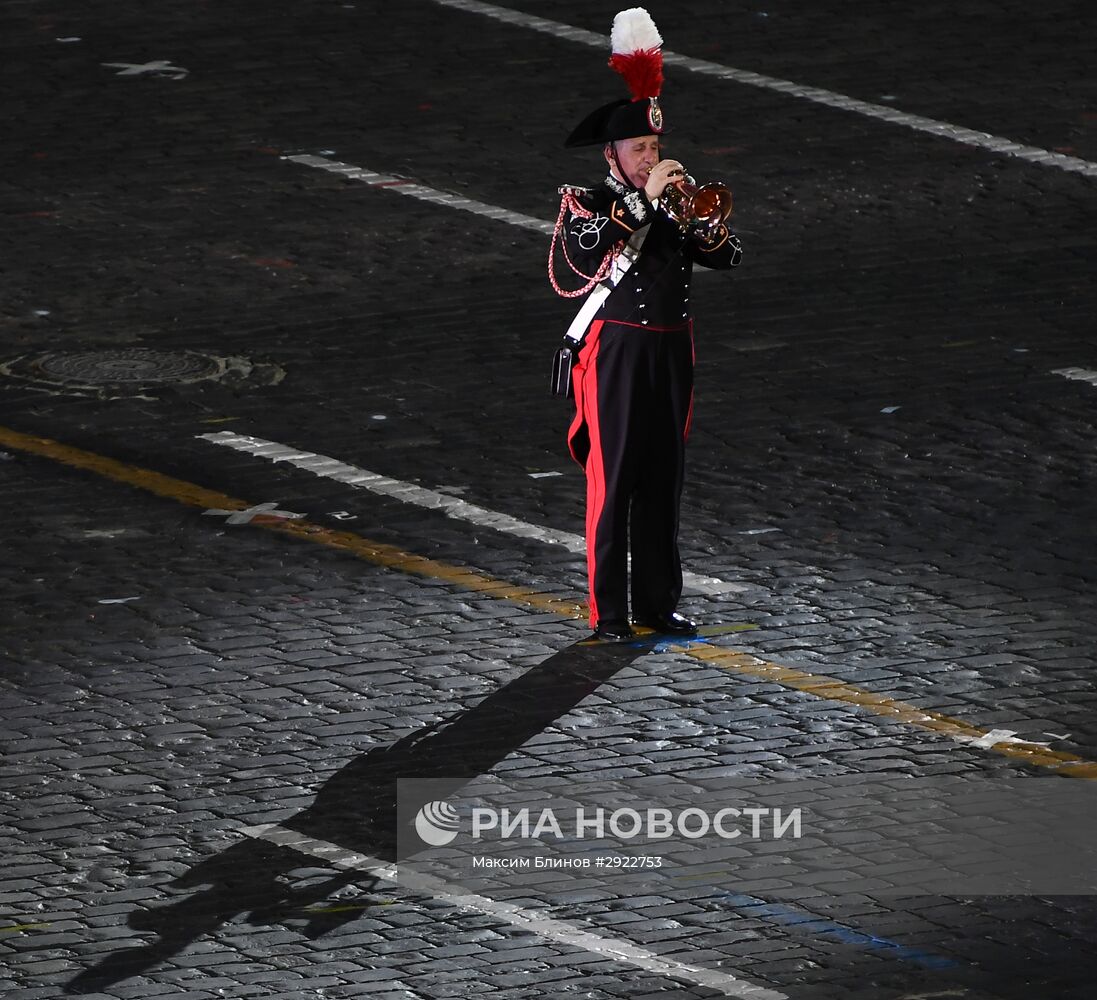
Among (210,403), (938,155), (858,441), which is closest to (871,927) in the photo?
(858,441)

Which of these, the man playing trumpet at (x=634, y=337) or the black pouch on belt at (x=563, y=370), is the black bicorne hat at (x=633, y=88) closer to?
the man playing trumpet at (x=634, y=337)

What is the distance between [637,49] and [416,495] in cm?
274

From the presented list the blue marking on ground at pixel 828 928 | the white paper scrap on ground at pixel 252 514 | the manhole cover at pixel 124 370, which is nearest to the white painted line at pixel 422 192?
the manhole cover at pixel 124 370

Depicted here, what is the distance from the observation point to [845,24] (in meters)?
21.2

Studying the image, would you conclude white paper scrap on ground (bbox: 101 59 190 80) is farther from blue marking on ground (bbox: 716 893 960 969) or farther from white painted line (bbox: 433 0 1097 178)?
blue marking on ground (bbox: 716 893 960 969)

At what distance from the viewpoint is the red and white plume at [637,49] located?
10.3 meters

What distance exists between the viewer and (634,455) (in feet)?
34.6

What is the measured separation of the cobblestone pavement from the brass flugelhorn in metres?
1.62

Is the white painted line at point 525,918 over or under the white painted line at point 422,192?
under

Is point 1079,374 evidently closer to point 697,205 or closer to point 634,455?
point 634,455

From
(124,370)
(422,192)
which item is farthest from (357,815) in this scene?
(422,192)

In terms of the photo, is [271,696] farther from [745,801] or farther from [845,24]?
[845,24]

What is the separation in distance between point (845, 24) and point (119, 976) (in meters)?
14.7

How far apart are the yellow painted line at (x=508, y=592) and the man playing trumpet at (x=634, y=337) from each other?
37 centimetres
